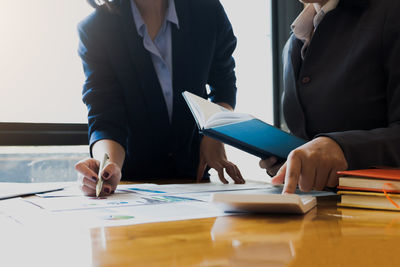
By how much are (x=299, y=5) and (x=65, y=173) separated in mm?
1777

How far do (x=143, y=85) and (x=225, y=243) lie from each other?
926 mm

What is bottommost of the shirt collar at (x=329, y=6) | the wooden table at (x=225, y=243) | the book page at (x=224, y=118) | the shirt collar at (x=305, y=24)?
the wooden table at (x=225, y=243)

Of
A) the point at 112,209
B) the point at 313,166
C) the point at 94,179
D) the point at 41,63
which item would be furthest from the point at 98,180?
the point at 41,63

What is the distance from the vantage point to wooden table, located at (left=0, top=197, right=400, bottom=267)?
1.26ft

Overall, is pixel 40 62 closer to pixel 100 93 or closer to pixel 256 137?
pixel 100 93

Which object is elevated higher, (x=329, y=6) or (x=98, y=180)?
(x=329, y=6)

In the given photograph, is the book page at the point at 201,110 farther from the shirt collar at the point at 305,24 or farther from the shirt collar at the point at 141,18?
the shirt collar at the point at 141,18

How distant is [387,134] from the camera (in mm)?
844

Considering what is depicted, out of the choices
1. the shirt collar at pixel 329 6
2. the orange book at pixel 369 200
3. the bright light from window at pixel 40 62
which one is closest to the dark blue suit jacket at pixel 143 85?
the shirt collar at pixel 329 6

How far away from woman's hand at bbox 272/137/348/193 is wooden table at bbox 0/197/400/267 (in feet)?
0.42

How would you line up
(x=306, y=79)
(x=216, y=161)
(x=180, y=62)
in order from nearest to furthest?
(x=306, y=79) → (x=216, y=161) → (x=180, y=62)

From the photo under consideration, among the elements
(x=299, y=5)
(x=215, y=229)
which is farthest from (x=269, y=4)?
(x=215, y=229)

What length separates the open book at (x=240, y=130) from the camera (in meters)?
0.79

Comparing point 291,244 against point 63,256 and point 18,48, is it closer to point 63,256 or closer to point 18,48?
point 63,256
